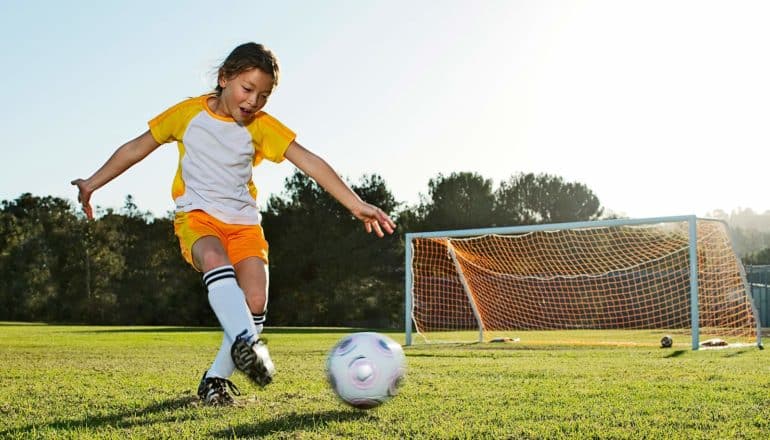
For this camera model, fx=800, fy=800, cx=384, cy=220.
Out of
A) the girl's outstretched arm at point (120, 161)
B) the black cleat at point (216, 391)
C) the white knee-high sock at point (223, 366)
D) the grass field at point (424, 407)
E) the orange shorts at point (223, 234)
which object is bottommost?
the grass field at point (424, 407)

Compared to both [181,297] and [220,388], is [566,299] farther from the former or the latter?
[220,388]

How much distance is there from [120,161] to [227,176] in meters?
0.60

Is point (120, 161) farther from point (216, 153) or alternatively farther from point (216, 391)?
point (216, 391)

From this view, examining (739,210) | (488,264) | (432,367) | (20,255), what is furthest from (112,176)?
(739,210)

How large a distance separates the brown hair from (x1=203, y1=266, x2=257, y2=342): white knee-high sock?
2.99ft

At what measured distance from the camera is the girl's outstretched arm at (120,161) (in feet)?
13.3

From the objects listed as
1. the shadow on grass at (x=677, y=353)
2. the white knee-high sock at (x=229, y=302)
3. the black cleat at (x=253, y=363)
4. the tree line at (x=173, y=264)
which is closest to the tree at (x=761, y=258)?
the tree line at (x=173, y=264)

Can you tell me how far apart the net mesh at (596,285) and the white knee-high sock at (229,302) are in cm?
945

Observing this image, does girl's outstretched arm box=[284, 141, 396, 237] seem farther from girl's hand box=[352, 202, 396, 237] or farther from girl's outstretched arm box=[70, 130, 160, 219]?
girl's outstretched arm box=[70, 130, 160, 219]

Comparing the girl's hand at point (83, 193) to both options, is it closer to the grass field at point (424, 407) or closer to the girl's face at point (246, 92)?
the girl's face at point (246, 92)

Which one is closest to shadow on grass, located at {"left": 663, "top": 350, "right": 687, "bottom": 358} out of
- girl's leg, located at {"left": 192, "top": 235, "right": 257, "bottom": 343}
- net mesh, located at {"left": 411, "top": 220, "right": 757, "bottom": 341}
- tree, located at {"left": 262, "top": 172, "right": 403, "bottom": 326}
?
net mesh, located at {"left": 411, "top": 220, "right": 757, "bottom": 341}

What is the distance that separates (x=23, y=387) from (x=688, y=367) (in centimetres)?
471

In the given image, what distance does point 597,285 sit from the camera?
2294cm

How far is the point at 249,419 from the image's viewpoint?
3248mm
